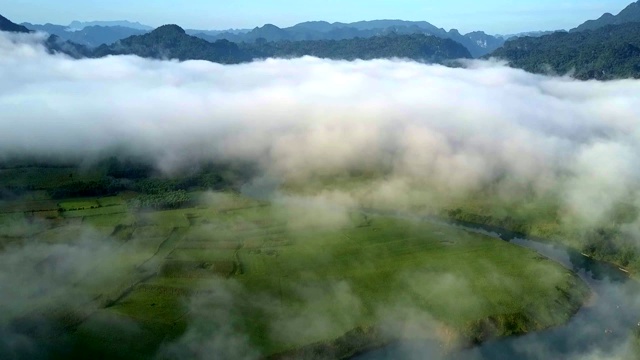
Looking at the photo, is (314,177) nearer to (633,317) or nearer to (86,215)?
(86,215)

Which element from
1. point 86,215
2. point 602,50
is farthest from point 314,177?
point 602,50

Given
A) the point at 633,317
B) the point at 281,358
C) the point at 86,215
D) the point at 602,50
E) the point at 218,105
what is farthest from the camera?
the point at 602,50

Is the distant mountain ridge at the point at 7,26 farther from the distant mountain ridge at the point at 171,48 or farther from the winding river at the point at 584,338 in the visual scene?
the winding river at the point at 584,338

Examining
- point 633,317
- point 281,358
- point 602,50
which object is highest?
point 602,50

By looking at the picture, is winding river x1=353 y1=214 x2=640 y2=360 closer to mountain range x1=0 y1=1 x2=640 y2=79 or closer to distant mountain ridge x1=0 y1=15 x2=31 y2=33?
mountain range x1=0 y1=1 x2=640 y2=79

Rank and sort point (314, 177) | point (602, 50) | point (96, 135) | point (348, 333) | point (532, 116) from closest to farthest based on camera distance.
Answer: point (348, 333) → point (314, 177) → point (96, 135) → point (532, 116) → point (602, 50)

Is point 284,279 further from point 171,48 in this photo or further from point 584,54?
point 171,48

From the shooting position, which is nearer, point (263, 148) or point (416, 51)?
point (263, 148)
